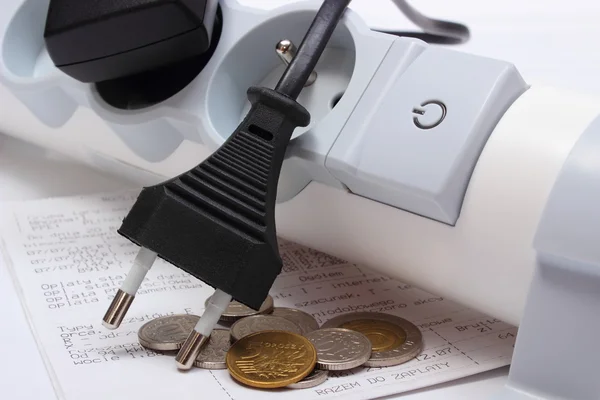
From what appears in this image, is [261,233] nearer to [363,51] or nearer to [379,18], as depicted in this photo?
[363,51]

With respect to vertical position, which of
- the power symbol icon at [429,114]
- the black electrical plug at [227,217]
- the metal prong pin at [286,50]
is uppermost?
the power symbol icon at [429,114]

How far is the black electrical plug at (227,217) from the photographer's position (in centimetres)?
43

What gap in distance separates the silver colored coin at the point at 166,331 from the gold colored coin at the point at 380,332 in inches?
3.9

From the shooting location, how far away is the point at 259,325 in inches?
19.6

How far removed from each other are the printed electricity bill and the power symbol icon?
0.46 feet

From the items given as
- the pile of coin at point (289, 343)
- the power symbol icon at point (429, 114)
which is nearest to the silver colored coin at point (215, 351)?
the pile of coin at point (289, 343)

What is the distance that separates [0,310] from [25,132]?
253mm

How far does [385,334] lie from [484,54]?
1.27ft

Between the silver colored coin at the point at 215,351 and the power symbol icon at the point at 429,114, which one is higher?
the power symbol icon at the point at 429,114

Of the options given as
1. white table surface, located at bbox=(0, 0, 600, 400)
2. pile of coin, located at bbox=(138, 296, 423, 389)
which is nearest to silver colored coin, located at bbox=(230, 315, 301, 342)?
pile of coin, located at bbox=(138, 296, 423, 389)

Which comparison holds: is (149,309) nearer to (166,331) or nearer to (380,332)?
(166,331)

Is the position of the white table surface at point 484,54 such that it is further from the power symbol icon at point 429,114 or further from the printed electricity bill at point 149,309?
the power symbol icon at point 429,114

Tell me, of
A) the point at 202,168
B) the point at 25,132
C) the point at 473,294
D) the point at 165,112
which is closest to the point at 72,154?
the point at 25,132

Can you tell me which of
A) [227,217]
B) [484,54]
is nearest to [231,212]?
[227,217]
